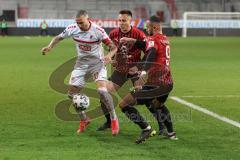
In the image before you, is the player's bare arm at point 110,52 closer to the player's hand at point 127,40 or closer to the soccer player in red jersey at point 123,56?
the player's hand at point 127,40

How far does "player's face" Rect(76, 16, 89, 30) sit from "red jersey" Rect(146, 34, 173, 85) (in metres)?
1.27

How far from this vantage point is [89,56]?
927 cm

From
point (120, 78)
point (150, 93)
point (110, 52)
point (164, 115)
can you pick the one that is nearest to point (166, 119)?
point (164, 115)

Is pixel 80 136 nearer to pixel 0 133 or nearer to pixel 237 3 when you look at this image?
pixel 0 133

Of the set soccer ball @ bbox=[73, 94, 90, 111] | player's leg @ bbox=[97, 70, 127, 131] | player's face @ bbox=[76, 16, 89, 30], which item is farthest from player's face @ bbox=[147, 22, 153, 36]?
soccer ball @ bbox=[73, 94, 90, 111]

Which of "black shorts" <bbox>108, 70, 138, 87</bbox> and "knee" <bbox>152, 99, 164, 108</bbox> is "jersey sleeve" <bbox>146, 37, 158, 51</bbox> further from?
"black shorts" <bbox>108, 70, 138, 87</bbox>

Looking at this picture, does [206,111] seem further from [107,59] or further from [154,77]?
[107,59]

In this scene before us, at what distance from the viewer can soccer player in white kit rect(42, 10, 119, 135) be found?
8.89m

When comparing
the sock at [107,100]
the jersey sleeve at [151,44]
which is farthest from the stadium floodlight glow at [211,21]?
the jersey sleeve at [151,44]

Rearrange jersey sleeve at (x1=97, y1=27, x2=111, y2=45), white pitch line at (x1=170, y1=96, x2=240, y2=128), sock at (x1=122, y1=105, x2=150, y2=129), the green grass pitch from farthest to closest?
white pitch line at (x1=170, y1=96, x2=240, y2=128)
jersey sleeve at (x1=97, y1=27, x2=111, y2=45)
sock at (x1=122, y1=105, x2=150, y2=129)
the green grass pitch

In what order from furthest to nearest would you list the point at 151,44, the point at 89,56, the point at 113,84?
the point at 113,84 < the point at 89,56 < the point at 151,44

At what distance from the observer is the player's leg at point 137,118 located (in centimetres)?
824

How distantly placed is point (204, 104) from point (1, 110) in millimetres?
4812

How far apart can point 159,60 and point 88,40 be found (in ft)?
4.91
